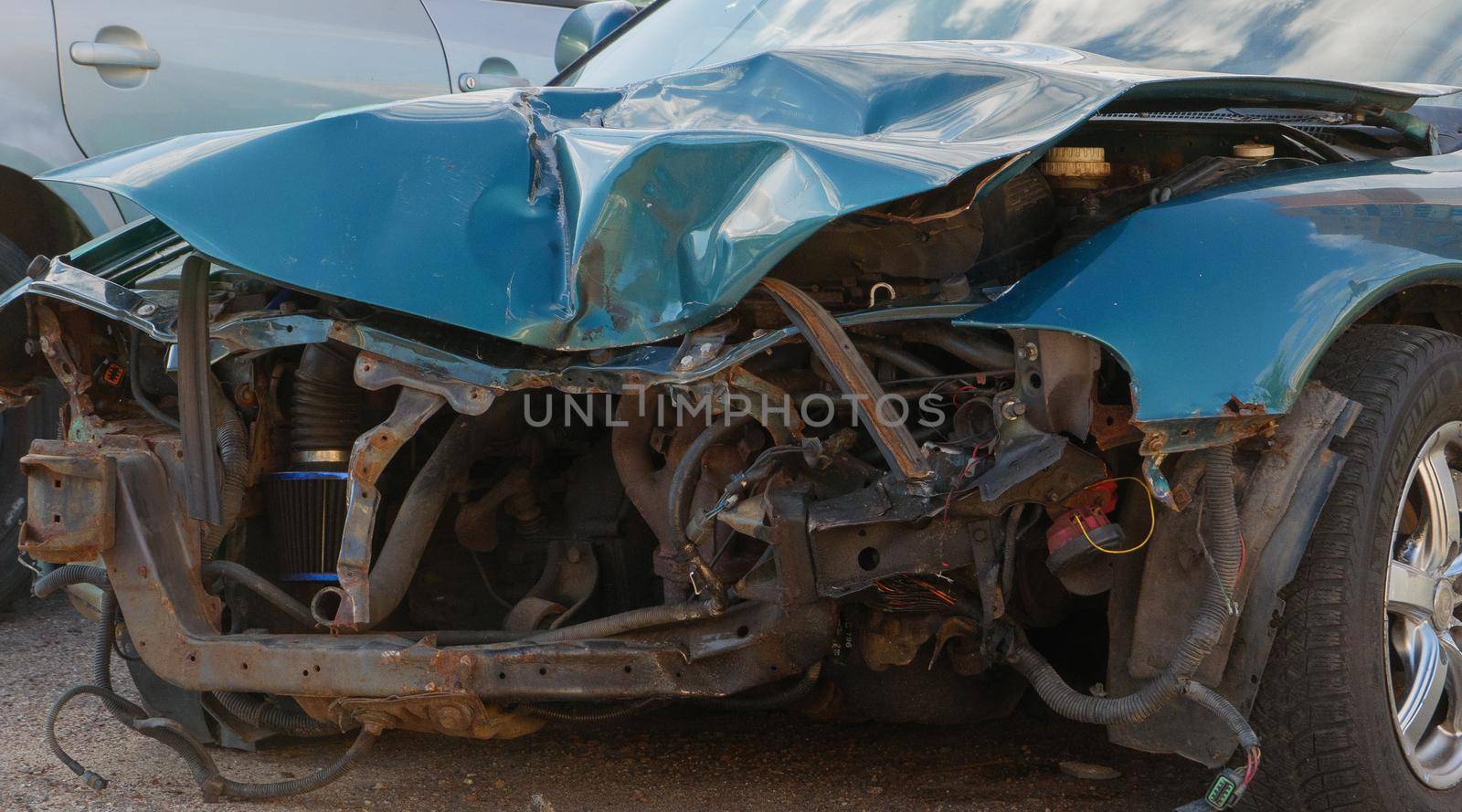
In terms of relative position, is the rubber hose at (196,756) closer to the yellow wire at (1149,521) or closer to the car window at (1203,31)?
the yellow wire at (1149,521)

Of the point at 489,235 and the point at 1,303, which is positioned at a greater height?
the point at 489,235

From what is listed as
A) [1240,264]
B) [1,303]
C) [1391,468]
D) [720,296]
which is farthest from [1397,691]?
[1,303]

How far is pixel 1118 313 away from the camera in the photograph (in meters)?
2.26

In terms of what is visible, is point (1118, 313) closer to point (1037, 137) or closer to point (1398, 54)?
point (1037, 137)

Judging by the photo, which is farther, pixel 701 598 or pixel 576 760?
pixel 576 760

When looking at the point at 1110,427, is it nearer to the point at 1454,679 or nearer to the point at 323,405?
the point at 1454,679

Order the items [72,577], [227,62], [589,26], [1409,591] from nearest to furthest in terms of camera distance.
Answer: [1409,591] < [72,577] < [589,26] < [227,62]

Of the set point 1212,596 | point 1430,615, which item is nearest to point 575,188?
point 1212,596

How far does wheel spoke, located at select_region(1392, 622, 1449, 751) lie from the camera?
8.75ft

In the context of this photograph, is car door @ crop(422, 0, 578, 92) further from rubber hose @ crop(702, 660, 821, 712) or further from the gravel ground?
rubber hose @ crop(702, 660, 821, 712)

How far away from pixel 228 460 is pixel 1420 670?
2.47m

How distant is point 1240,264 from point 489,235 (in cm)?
133

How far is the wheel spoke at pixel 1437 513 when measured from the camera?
107 inches

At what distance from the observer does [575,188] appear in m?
2.44
